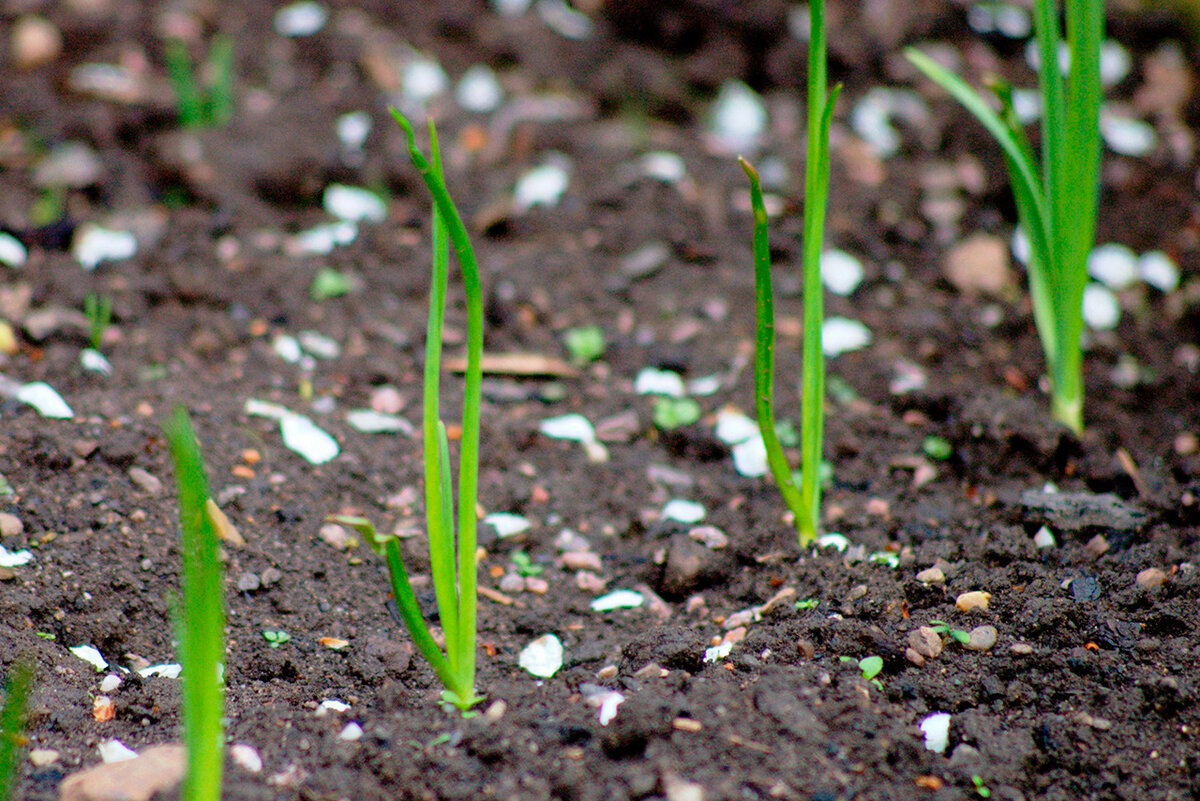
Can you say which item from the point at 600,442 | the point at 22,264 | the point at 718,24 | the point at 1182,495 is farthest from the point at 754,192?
the point at 718,24

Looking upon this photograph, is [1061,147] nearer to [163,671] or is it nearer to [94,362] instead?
[163,671]

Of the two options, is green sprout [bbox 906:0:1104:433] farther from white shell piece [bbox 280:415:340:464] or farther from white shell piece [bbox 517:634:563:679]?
white shell piece [bbox 280:415:340:464]

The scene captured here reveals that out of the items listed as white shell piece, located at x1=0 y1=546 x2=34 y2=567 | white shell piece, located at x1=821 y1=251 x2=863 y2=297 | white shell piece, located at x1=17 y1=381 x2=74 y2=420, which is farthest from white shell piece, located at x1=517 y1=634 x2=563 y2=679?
white shell piece, located at x1=821 y1=251 x2=863 y2=297

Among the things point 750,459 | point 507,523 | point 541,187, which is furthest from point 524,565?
point 541,187

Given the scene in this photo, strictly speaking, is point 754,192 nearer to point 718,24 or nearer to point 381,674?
point 381,674

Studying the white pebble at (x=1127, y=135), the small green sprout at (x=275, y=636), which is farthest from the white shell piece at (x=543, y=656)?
the white pebble at (x=1127, y=135)

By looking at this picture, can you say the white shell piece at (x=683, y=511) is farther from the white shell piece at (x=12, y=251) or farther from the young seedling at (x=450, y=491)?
the white shell piece at (x=12, y=251)
